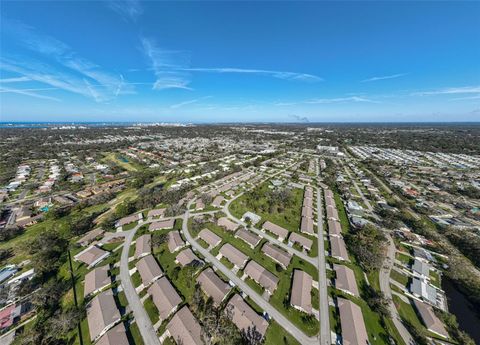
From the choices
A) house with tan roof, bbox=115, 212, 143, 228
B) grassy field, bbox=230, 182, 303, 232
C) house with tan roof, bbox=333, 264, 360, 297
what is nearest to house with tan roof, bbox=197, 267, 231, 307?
house with tan roof, bbox=333, 264, 360, 297

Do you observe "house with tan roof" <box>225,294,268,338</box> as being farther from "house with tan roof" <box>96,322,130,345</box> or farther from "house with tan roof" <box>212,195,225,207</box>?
"house with tan roof" <box>212,195,225,207</box>

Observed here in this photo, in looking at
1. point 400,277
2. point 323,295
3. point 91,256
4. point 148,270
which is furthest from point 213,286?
point 400,277

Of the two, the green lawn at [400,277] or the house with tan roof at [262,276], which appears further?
the green lawn at [400,277]

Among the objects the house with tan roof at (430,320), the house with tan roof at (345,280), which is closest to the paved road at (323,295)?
the house with tan roof at (345,280)

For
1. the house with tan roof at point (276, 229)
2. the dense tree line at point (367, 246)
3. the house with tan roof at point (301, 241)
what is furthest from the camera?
the house with tan roof at point (276, 229)

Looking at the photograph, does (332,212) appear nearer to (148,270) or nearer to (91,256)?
(148,270)

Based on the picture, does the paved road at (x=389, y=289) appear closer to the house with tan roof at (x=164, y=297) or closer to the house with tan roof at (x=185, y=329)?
the house with tan roof at (x=185, y=329)

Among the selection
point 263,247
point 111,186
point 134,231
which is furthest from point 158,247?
point 111,186
